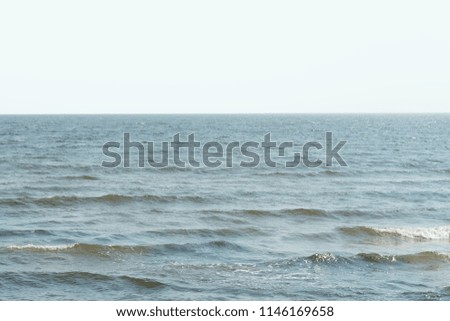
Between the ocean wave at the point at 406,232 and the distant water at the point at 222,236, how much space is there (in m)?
0.07

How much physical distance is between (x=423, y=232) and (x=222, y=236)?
708 cm

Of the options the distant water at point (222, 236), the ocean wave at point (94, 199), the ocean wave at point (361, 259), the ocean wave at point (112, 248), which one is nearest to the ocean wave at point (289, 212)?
the distant water at point (222, 236)

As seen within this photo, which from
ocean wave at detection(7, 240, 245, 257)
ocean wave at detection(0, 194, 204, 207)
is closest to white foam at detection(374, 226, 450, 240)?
ocean wave at detection(7, 240, 245, 257)

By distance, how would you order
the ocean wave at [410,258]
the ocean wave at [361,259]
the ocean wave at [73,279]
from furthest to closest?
the ocean wave at [410,258] → the ocean wave at [361,259] → the ocean wave at [73,279]

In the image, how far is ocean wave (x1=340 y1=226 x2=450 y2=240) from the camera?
69.4 feet

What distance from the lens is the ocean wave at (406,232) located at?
69.4 ft

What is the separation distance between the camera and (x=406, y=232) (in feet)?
70.9

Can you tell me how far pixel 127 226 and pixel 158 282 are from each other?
763 centimetres

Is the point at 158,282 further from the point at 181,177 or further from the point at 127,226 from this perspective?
A: the point at 181,177

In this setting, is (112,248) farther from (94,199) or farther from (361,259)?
(94,199)

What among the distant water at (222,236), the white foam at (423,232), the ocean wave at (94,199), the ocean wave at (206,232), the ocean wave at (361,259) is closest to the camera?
the distant water at (222,236)

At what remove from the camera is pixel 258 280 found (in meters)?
15.5

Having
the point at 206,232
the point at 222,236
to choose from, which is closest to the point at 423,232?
the point at 222,236

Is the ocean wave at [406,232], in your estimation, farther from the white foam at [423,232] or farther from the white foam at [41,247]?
the white foam at [41,247]
